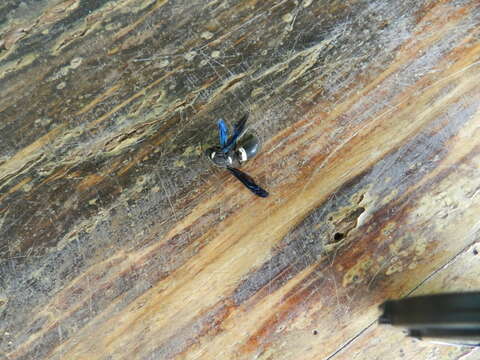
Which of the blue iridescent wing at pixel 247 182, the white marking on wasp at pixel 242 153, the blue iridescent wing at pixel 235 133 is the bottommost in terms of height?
the blue iridescent wing at pixel 247 182

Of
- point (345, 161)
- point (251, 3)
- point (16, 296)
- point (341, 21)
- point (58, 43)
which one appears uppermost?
point (58, 43)

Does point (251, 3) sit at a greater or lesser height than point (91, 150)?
greater

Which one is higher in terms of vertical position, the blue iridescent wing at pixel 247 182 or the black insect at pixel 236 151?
the black insect at pixel 236 151

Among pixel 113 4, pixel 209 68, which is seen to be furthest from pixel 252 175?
pixel 113 4

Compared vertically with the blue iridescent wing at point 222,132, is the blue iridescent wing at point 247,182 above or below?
below

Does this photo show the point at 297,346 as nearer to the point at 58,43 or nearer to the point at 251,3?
the point at 251,3

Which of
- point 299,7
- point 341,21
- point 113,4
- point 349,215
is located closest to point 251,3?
point 299,7
